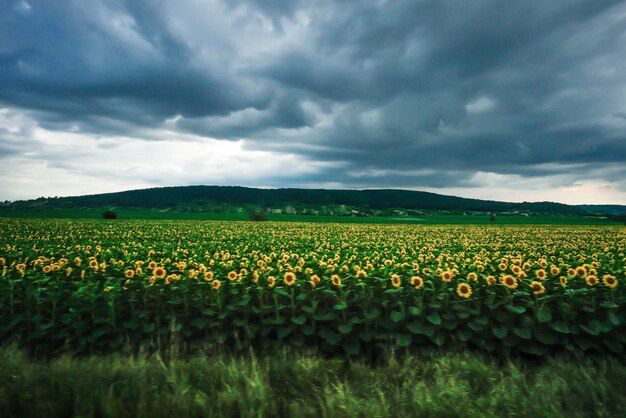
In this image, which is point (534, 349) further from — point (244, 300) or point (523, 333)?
point (244, 300)

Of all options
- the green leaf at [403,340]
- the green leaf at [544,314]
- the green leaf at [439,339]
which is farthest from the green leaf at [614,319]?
the green leaf at [403,340]

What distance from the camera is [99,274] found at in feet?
25.7

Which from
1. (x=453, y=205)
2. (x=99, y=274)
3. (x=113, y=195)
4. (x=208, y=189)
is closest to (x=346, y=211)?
(x=453, y=205)

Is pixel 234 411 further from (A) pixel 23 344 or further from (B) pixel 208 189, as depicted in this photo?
(B) pixel 208 189

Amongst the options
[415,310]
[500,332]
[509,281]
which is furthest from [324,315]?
[509,281]

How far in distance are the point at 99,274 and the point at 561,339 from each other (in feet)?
29.9

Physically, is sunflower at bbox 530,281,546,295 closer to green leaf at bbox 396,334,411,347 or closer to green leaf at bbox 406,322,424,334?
green leaf at bbox 406,322,424,334

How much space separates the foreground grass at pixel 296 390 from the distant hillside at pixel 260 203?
453ft

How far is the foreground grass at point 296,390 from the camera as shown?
318 centimetres

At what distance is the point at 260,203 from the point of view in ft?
581

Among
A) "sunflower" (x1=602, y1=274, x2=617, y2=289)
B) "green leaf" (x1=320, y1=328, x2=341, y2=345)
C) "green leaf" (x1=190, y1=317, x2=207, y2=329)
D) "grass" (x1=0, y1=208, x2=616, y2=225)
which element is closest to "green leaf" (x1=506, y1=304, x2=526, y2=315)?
"sunflower" (x1=602, y1=274, x2=617, y2=289)

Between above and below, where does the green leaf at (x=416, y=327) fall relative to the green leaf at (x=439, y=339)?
above

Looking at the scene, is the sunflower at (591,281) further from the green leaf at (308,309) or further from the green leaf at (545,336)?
the green leaf at (308,309)

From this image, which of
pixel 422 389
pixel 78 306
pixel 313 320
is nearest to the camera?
pixel 422 389
